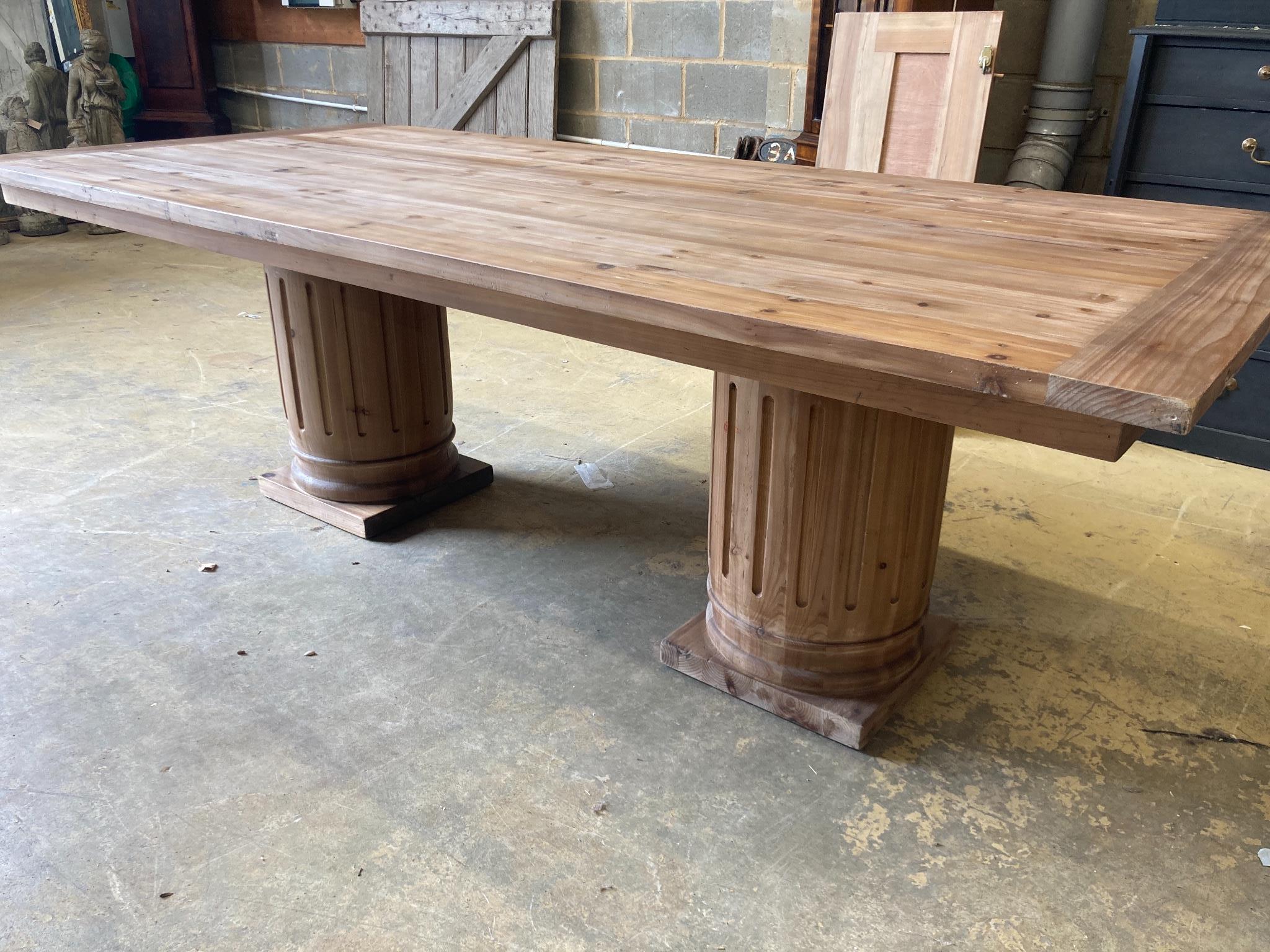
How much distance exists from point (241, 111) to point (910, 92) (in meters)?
4.98

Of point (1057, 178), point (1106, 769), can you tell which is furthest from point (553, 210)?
point (1057, 178)

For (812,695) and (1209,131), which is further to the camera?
(1209,131)

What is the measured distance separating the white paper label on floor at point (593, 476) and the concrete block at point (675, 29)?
227cm

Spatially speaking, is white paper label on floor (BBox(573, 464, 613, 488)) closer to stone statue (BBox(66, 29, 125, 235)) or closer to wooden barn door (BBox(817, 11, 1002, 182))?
wooden barn door (BBox(817, 11, 1002, 182))

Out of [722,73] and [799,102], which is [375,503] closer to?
[799,102]

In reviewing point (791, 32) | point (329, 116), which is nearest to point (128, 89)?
point (329, 116)

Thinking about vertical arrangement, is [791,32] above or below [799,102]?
above

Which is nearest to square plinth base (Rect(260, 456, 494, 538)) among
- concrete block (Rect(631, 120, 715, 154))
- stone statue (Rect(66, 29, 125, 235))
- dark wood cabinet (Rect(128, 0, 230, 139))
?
concrete block (Rect(631, 120, 715, 154))

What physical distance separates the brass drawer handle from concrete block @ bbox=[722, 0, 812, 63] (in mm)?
1693

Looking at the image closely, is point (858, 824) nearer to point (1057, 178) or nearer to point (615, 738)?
point (615, 738)

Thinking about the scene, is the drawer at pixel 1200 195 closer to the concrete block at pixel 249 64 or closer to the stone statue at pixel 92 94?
the concrete block at pixel 249 64

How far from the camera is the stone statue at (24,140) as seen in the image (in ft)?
17.8

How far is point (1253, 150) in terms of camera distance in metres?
2.52

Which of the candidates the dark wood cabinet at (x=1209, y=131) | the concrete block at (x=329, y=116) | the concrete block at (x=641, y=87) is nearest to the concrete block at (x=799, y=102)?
the concrete block at (x=641, y=87)
